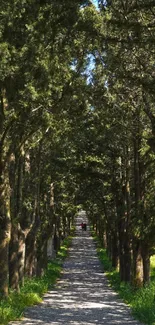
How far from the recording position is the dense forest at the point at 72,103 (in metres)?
11.2

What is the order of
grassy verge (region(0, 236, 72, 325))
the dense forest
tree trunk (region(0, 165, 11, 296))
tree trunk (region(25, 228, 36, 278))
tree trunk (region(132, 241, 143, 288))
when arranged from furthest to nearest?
tree trunk (region(25, 228, 36, 278))
tree trunk (region(132, 241, 143, 288))
tree trunk (region(0, 165, 11, 296))
grassy verge (region(0, 236, 72, 325))
the dense forest

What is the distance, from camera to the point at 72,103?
1669cm

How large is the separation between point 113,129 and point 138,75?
5.96m

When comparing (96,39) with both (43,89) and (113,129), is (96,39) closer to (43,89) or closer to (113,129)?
(43,89)

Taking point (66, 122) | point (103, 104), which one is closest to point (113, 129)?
point (66, 122)

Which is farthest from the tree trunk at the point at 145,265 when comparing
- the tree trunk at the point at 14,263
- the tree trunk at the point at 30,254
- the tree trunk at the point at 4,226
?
the tree trunk at the point at 4,226

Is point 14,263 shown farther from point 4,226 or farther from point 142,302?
point 142,302

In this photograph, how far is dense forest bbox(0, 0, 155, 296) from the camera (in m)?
11.2

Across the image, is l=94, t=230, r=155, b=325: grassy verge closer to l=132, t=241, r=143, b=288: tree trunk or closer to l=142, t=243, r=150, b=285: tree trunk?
l=132, t=241, r=143, b=288: tree trunk

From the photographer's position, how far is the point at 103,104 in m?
16.9

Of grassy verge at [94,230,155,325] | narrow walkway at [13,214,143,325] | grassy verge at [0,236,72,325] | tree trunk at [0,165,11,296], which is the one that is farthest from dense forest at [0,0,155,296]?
narrow walkway at [13,214,143,325]

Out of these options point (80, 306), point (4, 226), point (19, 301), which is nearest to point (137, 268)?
point (80, 306)

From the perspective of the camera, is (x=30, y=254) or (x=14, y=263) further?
(x=30, y=254)

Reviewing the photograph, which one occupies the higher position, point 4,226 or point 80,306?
point 4,226
